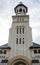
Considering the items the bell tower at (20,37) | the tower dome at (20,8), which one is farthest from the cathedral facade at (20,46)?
the tower dome at (20,8)

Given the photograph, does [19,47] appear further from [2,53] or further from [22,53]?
[2,53]

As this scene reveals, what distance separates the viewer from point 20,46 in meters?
29.7

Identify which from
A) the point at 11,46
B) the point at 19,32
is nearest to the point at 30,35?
the point at 19,32

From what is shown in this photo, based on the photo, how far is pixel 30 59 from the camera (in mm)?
28297

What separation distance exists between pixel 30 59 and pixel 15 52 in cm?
311

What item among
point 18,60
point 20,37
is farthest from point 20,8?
point 18,60

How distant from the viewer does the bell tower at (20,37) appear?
28.9 m

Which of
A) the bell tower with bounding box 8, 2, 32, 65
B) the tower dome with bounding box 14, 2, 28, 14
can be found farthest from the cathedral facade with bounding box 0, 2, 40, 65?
the tower dome with bounding box 14, 2, 28, 14

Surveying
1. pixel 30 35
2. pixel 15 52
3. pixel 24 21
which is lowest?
pixel 15 52

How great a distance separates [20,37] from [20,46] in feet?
6.04

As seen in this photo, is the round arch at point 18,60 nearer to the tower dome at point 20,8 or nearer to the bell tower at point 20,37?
the bell tower at point 20,37

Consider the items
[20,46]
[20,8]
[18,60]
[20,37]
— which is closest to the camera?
[18,60]

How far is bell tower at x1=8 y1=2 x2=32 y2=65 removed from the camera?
2894 cm

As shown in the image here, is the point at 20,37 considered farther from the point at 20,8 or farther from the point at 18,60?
the point at 20,8
